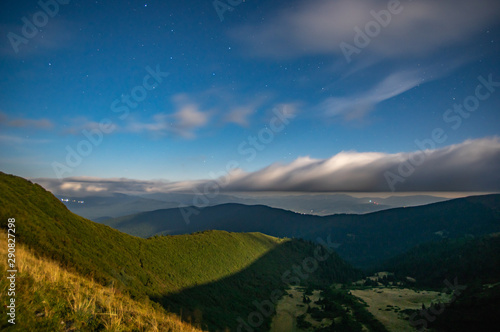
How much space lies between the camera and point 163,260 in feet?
213

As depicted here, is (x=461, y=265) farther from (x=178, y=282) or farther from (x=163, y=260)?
(x=163, y=260)

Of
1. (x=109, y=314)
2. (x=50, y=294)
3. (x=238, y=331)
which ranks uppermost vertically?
(x=50, y=294)

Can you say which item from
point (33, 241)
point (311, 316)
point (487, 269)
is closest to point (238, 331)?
point (311, 316)

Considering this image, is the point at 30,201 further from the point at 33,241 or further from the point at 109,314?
the point at 109,314

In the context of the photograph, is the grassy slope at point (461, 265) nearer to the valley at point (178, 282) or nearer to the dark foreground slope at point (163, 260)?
the valley at point (178, 282)

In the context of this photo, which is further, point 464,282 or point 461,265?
point 461,265

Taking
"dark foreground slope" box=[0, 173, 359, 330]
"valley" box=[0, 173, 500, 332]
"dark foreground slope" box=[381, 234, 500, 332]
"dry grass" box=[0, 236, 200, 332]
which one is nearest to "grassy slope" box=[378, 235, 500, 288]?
"dark foreground slope" box=[381, 234, 500, 332]

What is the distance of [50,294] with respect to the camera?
7633 millimetres

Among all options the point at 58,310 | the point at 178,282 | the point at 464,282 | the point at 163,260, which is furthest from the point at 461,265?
the point at 58,310

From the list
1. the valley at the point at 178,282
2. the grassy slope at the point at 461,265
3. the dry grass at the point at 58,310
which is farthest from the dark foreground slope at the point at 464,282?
the dry grass at the point at 58,310

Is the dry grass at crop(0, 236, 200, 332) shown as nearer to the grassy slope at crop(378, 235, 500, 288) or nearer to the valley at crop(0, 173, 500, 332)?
the valley at crop(0, 173, 500, 332)

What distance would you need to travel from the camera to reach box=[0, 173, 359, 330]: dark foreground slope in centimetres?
2483

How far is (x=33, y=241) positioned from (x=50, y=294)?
1927 centimetres

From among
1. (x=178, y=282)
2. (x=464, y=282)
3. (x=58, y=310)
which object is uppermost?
(x=58, y=310)
